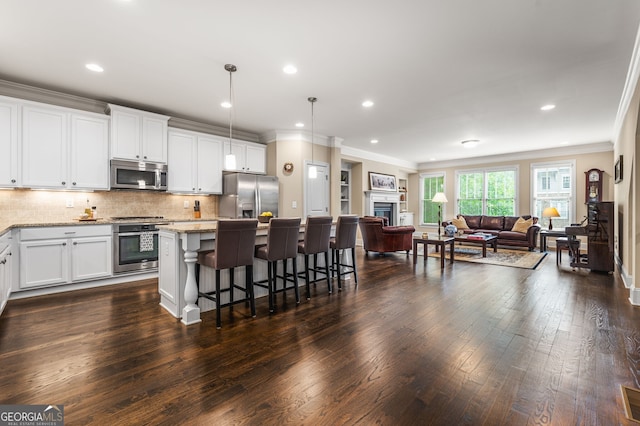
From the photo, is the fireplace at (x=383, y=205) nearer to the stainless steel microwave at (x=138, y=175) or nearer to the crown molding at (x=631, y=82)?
the crown molding at (x=631, y=82)

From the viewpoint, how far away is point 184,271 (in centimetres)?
303

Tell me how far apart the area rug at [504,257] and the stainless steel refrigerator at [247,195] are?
3.87 meters

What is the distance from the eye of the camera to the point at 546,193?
8344 mm

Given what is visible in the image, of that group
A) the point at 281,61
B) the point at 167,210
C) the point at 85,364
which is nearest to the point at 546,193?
the point at 281,61

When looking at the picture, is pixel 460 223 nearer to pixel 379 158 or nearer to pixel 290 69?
pixel 379 158

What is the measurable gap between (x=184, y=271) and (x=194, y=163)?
2.85 m

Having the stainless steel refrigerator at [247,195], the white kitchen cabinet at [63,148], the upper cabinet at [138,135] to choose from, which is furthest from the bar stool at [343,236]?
the white kitchen cabinet at [63,148]

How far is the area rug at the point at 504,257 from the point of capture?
5805 millimetres

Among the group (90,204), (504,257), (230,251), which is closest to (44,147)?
(90,204)

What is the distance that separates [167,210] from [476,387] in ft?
16.9

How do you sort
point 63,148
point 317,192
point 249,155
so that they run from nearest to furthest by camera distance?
point 63,148 → point 249,155 → point 317,192

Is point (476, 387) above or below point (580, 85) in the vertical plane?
below

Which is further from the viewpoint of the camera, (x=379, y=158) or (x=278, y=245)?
(x=379, y=158)

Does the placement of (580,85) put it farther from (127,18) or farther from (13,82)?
(13,82)
